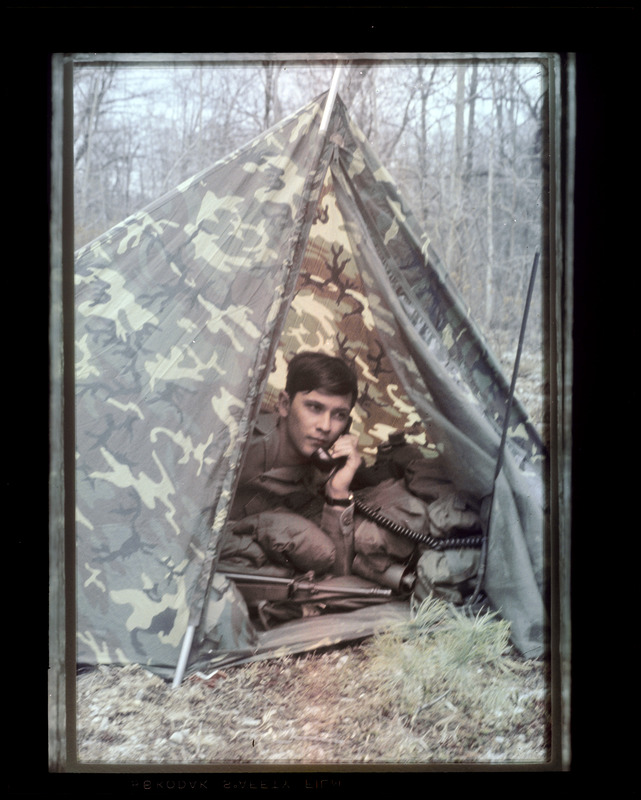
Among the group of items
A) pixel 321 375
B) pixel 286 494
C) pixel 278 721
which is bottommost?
pixel 278 721

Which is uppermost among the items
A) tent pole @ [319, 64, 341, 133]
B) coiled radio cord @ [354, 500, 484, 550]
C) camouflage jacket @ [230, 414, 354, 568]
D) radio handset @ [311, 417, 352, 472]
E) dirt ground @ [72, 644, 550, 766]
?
tent pole @ [319, 64, 341, 133]

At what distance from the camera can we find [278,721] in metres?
1.66

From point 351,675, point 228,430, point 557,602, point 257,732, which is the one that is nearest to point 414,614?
point 351,675

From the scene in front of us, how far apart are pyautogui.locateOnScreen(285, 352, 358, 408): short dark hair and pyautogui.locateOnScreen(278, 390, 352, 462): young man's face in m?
0.02

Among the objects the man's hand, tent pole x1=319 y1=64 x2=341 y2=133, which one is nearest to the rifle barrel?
the man's hand

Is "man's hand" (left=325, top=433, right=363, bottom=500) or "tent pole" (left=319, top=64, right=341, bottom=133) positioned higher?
"tent pole" (left=319, top=64, right=341, bottom=133)

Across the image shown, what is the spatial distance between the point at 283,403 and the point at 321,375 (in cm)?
12

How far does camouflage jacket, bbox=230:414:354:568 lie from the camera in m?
1.67

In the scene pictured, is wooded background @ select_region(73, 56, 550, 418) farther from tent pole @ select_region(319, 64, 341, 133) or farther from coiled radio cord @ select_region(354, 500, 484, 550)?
coiled radio cord @ select_region(354, 500, 484, 550)

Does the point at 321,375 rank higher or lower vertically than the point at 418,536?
higher

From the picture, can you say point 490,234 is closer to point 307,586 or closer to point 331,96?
point 331,96

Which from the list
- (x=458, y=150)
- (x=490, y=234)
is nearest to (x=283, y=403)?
(x=490, y=234)

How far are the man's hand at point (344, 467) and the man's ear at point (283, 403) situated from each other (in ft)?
0.51

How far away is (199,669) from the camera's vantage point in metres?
1.67
